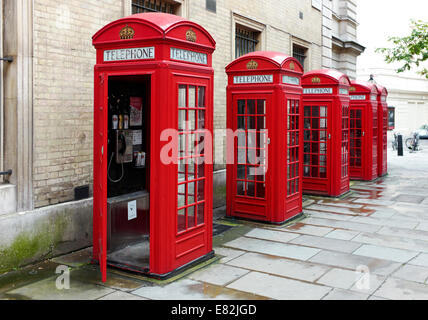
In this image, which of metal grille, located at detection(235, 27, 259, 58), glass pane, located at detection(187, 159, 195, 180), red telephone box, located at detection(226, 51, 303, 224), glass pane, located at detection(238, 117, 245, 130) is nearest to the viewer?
glass pane, located at detection(187, 159, 195, 180)

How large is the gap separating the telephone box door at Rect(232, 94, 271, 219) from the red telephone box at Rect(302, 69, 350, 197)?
2.87m

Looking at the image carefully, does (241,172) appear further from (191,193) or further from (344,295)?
(344,295)

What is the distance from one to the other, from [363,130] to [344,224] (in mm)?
5664

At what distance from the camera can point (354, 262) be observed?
232 inches

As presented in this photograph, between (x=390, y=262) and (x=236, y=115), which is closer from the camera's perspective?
(x=390, y=262)

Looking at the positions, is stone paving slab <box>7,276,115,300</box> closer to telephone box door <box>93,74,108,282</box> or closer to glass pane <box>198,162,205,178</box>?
telephone box door <box>93,74,108,282</box>

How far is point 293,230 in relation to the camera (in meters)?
7.62

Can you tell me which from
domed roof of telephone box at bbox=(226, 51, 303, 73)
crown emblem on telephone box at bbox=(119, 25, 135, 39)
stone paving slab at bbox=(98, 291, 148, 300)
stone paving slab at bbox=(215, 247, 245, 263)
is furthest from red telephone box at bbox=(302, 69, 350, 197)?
stone paving slab at bbox=(98, 291, 148, 300)

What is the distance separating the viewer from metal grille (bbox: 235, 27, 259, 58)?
36.5ft

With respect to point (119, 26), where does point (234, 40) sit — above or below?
above
